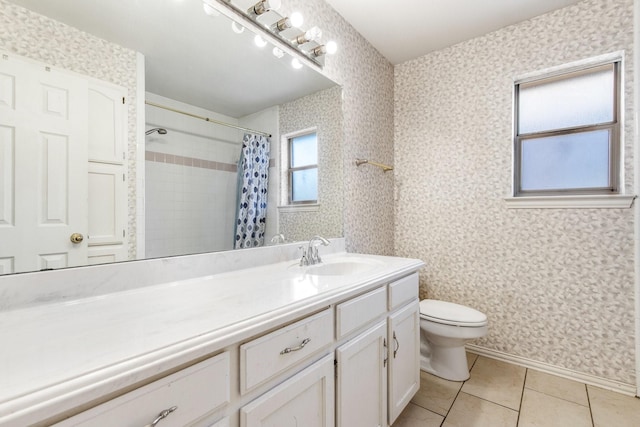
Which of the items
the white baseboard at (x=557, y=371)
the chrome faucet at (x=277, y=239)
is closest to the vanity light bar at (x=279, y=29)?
the chrome faucet at (x=277, y=239)

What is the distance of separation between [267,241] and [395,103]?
1.91 metres

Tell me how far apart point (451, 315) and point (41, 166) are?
2.14 meters

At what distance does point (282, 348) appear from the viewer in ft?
2.63

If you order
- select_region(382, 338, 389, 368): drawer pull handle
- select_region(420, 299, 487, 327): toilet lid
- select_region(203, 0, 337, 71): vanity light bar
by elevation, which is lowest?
select_region(420, 299, 487, 327): toilet lid

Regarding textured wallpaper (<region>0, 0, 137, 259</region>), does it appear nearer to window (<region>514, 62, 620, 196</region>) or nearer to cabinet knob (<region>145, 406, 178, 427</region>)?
cabinet knob (<region>145, 406, 178, 427</region>)

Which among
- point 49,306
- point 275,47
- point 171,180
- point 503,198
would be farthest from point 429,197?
point 49,306

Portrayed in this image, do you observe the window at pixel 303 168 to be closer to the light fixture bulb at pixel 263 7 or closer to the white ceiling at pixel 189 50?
the white ceiling at pixel 189 50

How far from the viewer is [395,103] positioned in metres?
2.67

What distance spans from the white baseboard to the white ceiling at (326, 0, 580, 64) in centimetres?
242

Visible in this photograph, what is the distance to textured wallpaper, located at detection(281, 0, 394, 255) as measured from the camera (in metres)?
1.95

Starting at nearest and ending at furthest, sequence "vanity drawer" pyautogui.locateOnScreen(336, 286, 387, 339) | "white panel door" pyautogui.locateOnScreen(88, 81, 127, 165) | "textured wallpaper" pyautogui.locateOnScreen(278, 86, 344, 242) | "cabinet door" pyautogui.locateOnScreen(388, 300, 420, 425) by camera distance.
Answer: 1. "white panel door" pyautogui.locateOnScreen(88, 81, 127, 165)
2. "vanity drawer" pyautogui.locateOnScreen(336, 286, 387, 339)
3. "cabinet door" pyautogui.locateOnScreen(388, 300, 420, 425)
4. "textured wallpaper" pyautogui.locateOnScreen(278, 86, 344, 242)

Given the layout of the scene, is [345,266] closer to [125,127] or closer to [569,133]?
[125,127]

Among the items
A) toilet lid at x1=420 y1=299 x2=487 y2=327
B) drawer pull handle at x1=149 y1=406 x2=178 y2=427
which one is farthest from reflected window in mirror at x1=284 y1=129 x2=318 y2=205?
drawer pull handle at x1=149 y1=406 x2=178 y2=427

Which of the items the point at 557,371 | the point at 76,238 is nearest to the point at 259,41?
the point at 76,238
